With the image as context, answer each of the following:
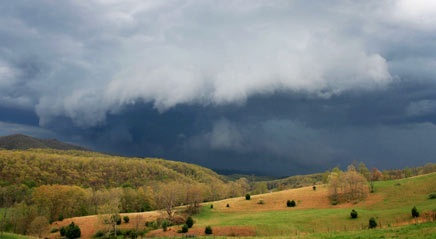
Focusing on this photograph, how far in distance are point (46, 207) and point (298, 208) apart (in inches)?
3051

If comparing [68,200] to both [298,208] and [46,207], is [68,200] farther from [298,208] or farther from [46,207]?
[298,208]

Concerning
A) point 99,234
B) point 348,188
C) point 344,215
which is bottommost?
point 99,234

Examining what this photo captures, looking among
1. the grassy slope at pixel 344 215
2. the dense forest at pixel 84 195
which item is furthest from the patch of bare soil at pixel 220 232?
the dense forest at pixel 84 195

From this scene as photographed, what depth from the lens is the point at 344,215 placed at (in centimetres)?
5566

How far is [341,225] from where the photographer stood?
49000 millimetres

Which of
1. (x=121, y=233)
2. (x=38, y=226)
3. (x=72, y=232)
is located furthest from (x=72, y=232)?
(x=38, y=226)

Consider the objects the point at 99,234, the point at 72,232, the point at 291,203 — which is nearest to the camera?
the point at 72,232

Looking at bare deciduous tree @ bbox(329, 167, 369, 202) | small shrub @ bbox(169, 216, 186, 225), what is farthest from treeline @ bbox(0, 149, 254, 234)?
bare deciduous tree @ bbox(329, 167, 369, 202)

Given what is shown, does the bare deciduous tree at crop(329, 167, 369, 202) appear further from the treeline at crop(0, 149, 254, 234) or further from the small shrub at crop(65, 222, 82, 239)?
the small shrub at crop(65, 222, 82, 239)

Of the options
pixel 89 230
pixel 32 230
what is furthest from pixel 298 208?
pixel 32 230

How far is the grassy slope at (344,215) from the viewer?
4772 cm

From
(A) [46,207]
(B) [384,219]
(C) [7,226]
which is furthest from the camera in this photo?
(A) [46,207]

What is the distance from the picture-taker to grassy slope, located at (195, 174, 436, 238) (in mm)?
47719

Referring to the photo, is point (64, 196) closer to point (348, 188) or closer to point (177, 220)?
point (177, 220)
